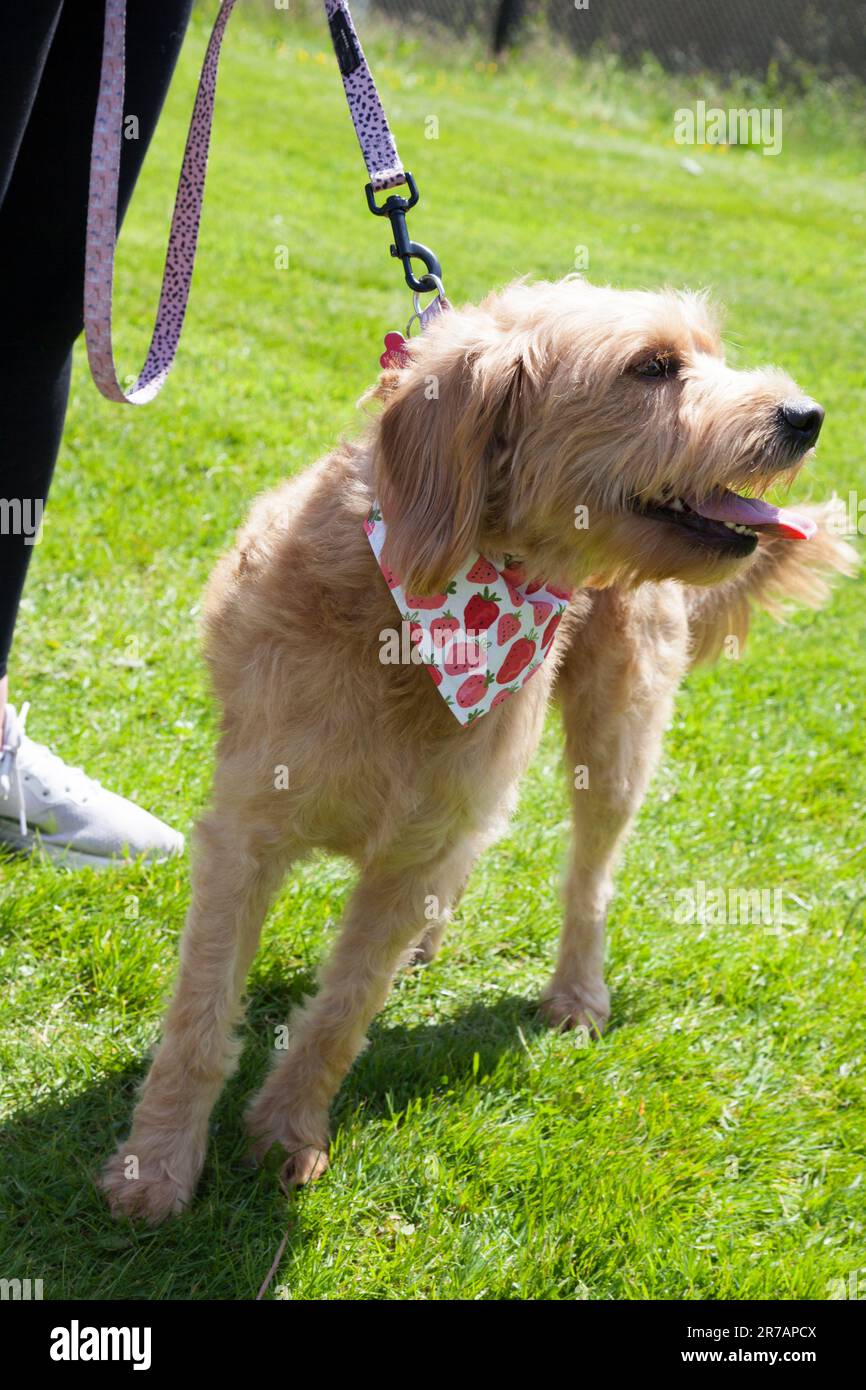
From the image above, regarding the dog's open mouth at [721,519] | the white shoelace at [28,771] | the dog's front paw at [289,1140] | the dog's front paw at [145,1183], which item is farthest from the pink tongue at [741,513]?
the white shoelace at [28,771]

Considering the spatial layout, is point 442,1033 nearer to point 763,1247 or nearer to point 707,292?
point 763,1247

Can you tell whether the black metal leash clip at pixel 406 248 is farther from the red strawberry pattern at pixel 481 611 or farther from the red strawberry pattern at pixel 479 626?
the red strawberry pattern at pixel 481 611

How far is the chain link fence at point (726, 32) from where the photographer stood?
20.4 metres

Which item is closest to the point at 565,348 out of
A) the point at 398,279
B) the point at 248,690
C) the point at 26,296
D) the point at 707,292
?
the point at 707,292

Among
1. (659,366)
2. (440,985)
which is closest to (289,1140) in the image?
(440,985)

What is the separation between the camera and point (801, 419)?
98.7 inches

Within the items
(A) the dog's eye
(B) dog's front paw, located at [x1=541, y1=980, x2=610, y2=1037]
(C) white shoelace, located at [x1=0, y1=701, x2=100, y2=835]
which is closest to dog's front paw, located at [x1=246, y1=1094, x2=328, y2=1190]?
(B) dog's front paw, located at [x1=541, y1=980, x2=610, y2=1037]

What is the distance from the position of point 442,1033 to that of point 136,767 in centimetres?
137

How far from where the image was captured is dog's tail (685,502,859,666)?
3.73m

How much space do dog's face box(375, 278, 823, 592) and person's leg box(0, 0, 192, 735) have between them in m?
0.81

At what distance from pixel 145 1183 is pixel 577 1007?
133 cm

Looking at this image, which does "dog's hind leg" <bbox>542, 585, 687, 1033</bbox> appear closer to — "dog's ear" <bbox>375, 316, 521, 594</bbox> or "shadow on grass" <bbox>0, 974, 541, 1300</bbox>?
"shadow on grass" <bbox>0, 974, 541, 1300</bbox>

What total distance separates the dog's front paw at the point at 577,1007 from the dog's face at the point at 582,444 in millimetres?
1347
